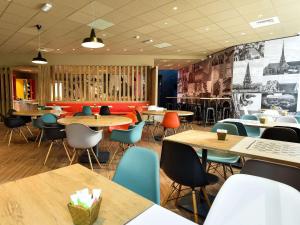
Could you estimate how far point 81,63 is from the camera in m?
9.49

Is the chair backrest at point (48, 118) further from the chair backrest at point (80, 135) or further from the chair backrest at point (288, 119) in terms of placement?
the chair backrest at point (288, 119)

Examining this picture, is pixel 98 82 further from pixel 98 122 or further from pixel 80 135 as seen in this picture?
pixel 80 135

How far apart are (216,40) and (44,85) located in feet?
24.9

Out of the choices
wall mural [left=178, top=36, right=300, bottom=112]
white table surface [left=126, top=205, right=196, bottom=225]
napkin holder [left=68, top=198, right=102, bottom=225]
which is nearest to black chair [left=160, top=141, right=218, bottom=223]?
white table surface [left=126, top=205, right=196, bottom=225]

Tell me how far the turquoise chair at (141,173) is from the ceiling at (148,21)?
12.2 feet

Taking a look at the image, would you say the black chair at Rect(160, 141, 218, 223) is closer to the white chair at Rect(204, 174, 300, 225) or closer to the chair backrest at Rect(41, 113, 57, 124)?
the white chair at Rect(204, 174, 300, 225)

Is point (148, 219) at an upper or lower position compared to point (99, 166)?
upper

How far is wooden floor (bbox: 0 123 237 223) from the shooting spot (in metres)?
3.10

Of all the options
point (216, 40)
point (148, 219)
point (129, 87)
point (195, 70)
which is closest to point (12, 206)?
point (148, 219)

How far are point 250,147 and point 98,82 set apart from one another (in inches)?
336

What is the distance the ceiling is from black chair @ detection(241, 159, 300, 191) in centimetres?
388

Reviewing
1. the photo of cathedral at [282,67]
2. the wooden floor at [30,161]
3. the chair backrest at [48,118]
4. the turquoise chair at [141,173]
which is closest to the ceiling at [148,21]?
the photo of cathedral at [282,67]

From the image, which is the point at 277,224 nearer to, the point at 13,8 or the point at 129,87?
the point at 13,8

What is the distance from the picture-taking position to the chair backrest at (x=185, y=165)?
72.4 inches
